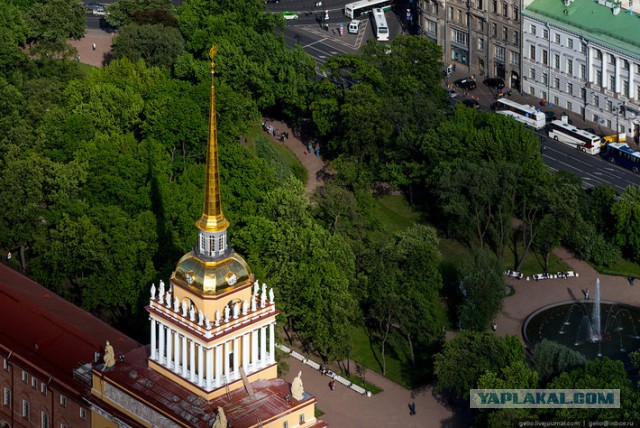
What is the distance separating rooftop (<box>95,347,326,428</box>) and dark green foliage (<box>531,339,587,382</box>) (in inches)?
1313

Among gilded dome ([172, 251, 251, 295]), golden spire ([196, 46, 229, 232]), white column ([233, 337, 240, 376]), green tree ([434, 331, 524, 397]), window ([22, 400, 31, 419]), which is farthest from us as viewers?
green tree ([434, 331, 524, 397])

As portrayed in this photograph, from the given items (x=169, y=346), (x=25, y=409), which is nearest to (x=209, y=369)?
(x=169, y=346)

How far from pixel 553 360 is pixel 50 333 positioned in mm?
47003

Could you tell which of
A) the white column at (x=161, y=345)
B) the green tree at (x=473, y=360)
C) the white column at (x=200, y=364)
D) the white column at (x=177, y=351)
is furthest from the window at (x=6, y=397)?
the green tree at (x=473, y=360)

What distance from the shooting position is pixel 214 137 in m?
148

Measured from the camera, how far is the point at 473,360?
180 metres

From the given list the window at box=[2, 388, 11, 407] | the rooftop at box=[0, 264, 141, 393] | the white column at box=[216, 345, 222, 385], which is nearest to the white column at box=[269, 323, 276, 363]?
the white column at box=[216, 345, 222, 385]

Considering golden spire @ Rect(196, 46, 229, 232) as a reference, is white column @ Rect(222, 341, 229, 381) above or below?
below

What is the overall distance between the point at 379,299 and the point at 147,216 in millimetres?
25628

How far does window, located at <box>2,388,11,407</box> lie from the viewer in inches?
6855

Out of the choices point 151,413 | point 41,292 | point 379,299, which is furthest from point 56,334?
point 379,299

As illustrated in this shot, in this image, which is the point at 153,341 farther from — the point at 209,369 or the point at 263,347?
the point at 263,347

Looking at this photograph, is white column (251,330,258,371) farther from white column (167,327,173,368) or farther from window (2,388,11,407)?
window (2,388,11,407)

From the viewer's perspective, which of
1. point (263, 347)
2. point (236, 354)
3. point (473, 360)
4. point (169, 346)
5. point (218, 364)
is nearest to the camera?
point (218, 364)
